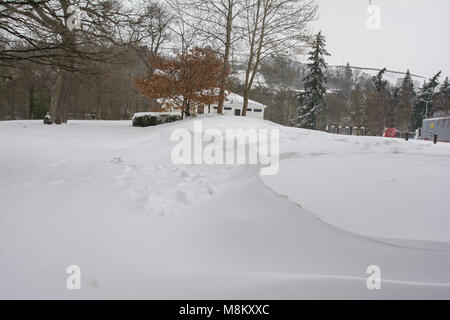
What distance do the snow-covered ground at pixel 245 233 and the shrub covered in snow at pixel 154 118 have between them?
30.4 ft

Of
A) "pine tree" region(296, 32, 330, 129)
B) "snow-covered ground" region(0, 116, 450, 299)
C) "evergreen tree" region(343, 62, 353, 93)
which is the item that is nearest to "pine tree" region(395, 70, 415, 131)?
"pine tree" region(296, 32, 330, 129)

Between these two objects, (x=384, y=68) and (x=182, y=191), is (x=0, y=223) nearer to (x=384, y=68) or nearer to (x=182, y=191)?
(x=182, y=191)

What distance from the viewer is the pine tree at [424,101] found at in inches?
1355

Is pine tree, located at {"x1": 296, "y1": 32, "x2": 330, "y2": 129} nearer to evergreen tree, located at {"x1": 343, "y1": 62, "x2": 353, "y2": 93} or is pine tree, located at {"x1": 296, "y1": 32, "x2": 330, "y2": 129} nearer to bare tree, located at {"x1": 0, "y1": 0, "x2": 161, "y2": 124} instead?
bare tree, located at {"x1": 0, "y1": 0, "x2": 161, "y2": 124}

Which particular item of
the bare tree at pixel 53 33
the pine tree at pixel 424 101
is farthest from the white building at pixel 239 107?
the bare tree at pixel 53 33

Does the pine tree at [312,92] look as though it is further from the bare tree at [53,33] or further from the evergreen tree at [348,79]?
the evergreen tree at [348,79]

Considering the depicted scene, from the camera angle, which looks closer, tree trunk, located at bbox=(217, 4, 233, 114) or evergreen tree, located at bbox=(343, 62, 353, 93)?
tree trunk, located at bbox=(217, 4, 233, 114)

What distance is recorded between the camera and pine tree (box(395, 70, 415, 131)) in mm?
38875

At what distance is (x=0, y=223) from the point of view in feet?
8.93

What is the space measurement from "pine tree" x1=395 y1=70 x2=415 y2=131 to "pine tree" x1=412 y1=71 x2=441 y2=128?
90 centimetres

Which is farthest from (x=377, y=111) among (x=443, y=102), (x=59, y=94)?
(x=59, y=94)

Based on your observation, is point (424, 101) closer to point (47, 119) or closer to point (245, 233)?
point (47, 119)
